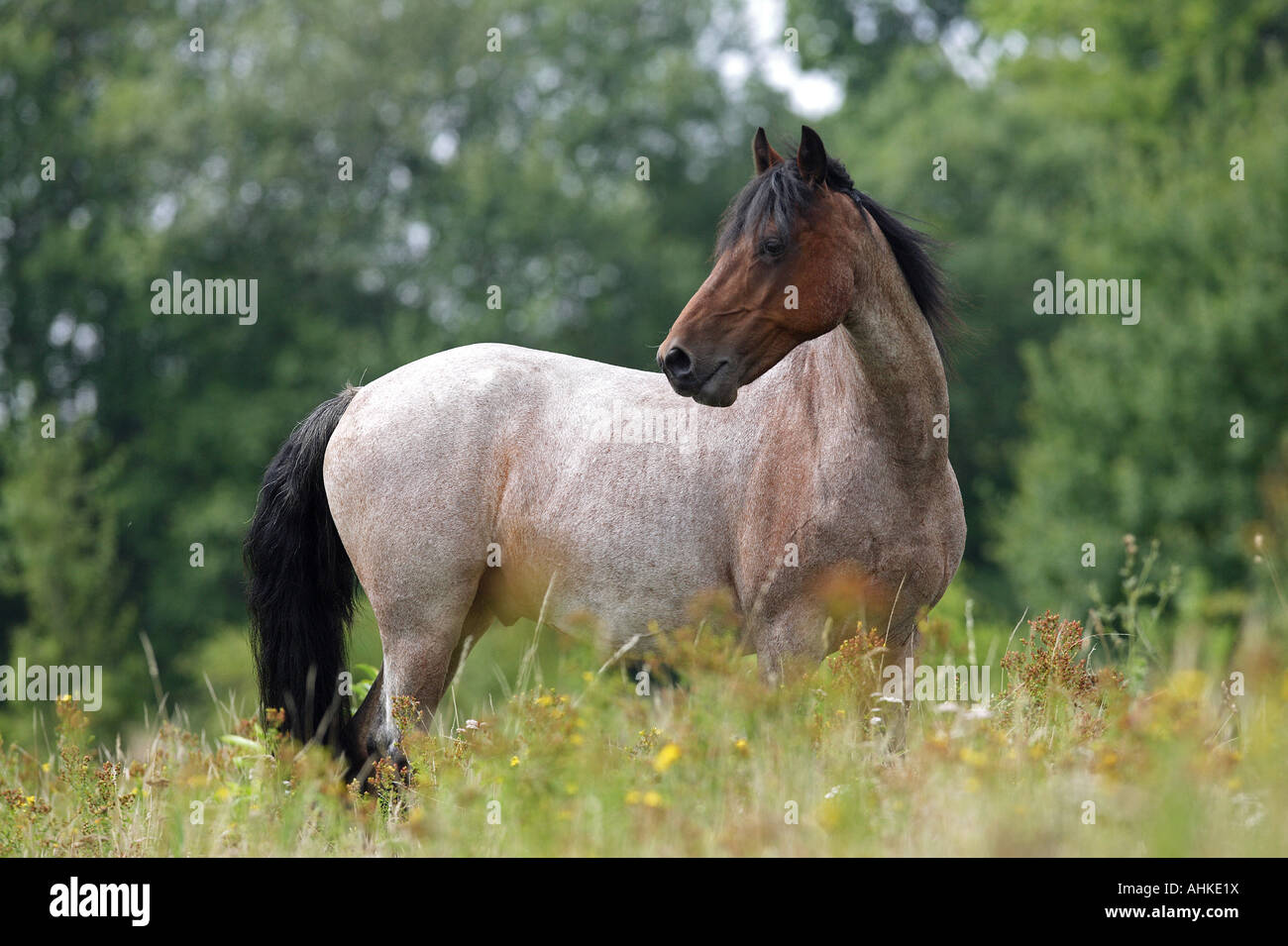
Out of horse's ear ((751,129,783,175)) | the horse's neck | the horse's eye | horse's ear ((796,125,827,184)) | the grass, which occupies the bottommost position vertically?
the grass

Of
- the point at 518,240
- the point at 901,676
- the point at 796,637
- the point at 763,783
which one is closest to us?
the point at 763,783

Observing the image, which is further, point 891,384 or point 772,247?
point 891,384

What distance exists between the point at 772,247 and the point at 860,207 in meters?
0.51

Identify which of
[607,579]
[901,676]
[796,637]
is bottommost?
[901,676]

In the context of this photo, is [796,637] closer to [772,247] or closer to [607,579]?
[607,579]

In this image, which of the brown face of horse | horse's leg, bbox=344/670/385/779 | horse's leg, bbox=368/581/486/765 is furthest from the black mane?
horse's leg, bbox=344/670/385/779

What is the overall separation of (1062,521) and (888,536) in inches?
768

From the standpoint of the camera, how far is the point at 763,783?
12.1ft

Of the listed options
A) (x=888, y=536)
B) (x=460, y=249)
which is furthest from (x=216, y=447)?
(x=888, y=536)

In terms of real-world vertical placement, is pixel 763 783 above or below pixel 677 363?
below

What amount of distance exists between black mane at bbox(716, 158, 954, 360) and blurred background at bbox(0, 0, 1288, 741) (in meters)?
16.6

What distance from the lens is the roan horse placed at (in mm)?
4434

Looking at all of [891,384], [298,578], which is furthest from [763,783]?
[298,578]

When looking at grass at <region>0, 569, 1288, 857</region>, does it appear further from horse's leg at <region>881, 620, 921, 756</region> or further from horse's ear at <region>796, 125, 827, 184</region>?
horse's ear at <region>796, 125, 827, 184</region>
